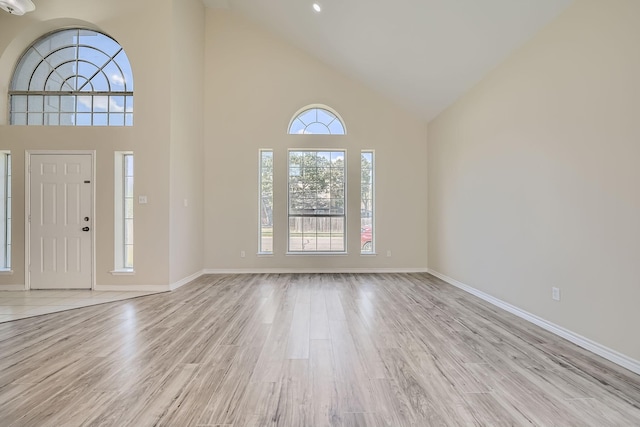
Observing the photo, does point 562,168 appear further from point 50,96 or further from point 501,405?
point 50,96

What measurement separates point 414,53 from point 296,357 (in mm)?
3991

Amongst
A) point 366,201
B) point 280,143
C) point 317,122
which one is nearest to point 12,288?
point 280,143

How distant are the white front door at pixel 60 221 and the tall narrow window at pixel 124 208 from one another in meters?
0.37

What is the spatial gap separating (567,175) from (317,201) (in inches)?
152

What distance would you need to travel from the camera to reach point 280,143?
568 cm

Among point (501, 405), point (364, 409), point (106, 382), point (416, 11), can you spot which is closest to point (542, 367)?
point (501, 405)

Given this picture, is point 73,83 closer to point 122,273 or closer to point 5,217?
point 5,217

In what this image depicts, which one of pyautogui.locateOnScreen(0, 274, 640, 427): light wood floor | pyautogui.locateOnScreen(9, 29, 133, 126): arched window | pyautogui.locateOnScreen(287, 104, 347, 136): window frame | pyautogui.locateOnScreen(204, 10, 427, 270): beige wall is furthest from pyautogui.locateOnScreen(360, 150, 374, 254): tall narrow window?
pyautogui.locateOnScreen(9, 29, 133, 126): arched window

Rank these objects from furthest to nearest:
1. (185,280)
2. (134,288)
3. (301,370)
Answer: (185,280) < (134,288) < (301,370)

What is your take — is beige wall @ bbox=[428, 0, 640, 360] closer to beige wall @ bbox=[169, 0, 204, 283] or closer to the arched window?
beige wall @ bbox=[169, 0, 204, 283]

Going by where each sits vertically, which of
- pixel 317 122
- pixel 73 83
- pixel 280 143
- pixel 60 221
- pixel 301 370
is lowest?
pixel 301 370

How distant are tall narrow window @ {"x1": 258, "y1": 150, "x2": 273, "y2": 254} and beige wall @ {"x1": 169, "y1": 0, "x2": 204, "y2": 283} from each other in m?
1.10

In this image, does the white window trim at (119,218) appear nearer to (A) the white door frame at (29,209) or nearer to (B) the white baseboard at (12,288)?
(A) the white door frame at (29,209)

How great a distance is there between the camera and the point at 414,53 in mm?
Answer: 4008
